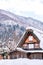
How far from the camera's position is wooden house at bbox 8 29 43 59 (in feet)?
122

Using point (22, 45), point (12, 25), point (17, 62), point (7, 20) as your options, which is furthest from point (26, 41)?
point (7, 20)

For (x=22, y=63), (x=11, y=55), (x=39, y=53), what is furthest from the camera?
(x=11, y=55)

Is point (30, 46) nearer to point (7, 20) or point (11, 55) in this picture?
point (11, 55)

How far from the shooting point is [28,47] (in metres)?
38.5

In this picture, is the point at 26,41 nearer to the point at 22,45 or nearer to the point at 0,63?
the point at 22,45

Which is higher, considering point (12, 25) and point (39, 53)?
point (12, 25)

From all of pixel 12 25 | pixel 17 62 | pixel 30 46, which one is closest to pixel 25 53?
pixel 30 46

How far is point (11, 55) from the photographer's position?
40406 millimetres

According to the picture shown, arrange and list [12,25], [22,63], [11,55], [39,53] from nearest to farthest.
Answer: [22,63], [39,53], [11,55], [12,25]

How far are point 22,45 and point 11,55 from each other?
2574 millimetres

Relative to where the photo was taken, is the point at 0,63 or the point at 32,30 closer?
the point at 0,63

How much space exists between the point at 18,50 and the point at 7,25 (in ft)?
294

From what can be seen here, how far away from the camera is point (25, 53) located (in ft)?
126

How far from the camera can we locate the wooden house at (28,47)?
37312 millimetres
